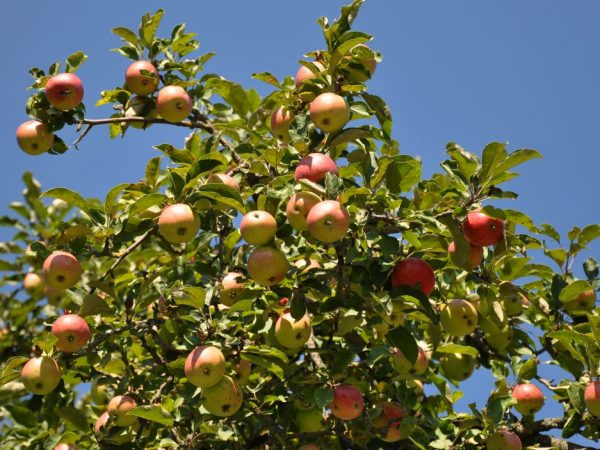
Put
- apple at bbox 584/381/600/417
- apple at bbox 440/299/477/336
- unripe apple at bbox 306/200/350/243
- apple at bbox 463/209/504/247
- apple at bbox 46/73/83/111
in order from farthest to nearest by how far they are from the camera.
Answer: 1. apple at bbox 46/73/83/111
2. apple at bbox 440/299/477/336
3. apple at bbox 584/381/600/417
4. apple at bbox 463/209/504/247
5. unripe apple at bbox 306/200/350/243

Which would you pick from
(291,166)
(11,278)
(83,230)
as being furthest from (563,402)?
(11,278)

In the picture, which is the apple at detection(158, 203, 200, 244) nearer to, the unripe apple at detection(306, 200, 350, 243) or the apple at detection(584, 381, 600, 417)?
the unripe apple at detection(306, 200, 350, 243)

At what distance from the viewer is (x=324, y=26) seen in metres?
3.76

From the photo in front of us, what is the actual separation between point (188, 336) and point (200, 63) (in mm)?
1851

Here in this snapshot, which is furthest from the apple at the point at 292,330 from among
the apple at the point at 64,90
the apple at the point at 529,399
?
the apple at the point at 64,90

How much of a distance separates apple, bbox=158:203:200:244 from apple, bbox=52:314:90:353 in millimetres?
663

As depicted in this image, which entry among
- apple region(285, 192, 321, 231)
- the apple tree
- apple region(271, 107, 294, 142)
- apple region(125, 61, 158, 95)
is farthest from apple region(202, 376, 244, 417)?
apple region(125, 61, 158, 95)

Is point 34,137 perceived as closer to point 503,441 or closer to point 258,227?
point 258,227

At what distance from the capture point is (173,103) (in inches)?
170

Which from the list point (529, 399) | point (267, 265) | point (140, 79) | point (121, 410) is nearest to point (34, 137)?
point (140, 79)

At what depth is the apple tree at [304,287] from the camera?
131 inches

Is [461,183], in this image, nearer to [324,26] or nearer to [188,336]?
[324,26]

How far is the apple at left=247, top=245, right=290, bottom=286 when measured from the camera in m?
3.28

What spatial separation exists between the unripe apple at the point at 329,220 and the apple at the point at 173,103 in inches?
62.2
